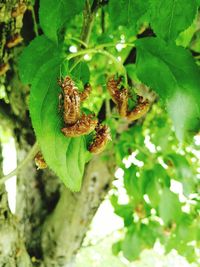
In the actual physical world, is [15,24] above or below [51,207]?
above

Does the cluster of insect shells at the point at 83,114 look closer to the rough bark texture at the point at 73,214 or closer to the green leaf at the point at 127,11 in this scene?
the green leaf at the point at 127,11

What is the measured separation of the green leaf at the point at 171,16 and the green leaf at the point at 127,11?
17 mm

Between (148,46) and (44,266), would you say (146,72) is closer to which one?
(148,46)

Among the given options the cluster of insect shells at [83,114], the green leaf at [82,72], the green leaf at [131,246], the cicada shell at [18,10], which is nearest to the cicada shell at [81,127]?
the cluster of insect shells at [83,114]

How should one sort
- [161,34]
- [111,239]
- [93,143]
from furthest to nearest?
[111,239]
[93,143]
[161,34]

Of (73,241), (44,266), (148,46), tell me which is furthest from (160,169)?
(148,46)

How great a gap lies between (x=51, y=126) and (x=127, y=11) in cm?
21

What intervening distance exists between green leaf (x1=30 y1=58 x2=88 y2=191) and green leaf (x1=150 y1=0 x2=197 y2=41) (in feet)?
0.54

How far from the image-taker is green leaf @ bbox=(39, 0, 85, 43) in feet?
1.84

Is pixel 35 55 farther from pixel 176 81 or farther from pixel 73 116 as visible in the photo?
pixel 176 81

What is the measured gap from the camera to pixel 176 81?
0.59 meters

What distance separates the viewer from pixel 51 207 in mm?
2053

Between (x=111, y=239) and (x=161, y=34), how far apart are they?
597 cm

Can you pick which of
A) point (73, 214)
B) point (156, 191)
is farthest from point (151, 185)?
point (73, 214)
